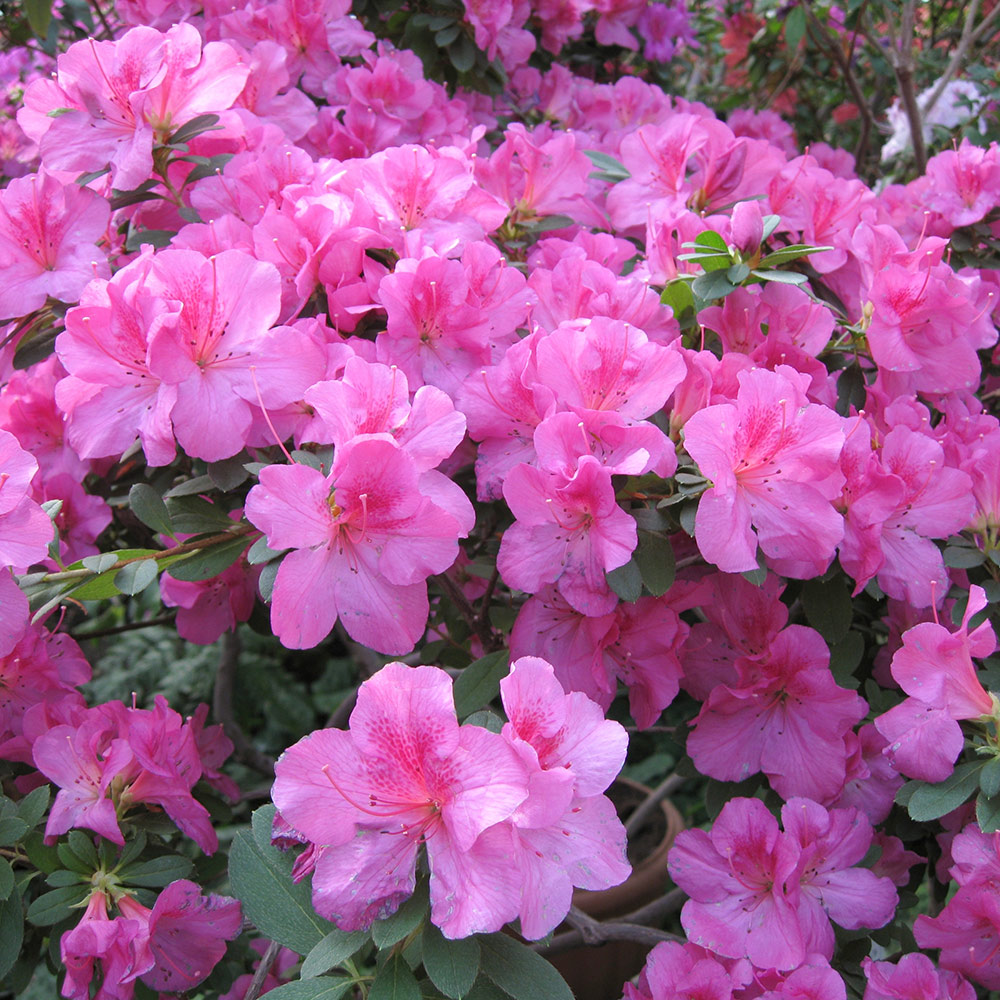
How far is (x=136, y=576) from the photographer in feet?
3.29

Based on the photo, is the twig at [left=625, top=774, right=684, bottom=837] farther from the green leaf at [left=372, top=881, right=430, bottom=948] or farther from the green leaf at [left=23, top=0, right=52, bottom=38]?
the green leaf at [left=23, top=0, right=52, bottom=38]

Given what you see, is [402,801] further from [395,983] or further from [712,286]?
[712,286]

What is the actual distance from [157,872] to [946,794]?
0.89 m

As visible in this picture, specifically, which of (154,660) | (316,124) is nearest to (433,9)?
(316,124)

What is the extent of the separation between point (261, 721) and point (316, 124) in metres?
2.30

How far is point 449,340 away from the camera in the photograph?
1.13 meters

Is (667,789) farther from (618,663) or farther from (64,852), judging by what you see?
(64,852)

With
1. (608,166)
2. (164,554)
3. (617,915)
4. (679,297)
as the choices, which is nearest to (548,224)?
(608,166)

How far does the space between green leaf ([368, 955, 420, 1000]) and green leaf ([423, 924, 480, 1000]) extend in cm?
5

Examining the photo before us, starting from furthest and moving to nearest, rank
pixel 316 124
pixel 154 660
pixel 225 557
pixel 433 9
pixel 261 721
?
pixel 261 721
pixel 154 660
pixel 433 9
pixel 316 124
pixel 225 557

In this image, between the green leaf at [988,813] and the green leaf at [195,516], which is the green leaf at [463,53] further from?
the green leaf at [988,813]

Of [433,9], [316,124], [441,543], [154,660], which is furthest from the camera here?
[154,660]

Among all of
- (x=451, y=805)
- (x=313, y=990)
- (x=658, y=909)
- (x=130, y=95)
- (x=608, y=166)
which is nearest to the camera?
(x=451, y=805)

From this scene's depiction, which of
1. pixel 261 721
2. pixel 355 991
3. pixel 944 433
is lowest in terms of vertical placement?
pixel 261 721
